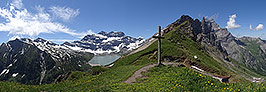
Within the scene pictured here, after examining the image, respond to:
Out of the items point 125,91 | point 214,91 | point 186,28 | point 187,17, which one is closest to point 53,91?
point 125,91

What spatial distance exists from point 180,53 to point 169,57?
5548 millimetres

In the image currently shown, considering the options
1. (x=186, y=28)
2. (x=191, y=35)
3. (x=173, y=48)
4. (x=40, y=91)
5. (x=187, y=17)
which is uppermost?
(x=187, y=17)

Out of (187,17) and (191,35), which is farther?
(187,17)

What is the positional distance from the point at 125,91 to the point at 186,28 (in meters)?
138

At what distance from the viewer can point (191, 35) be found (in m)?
127

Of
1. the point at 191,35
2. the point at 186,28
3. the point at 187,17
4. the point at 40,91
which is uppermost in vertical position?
the point at 187,17

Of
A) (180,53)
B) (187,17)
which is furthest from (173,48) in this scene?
(187,17)

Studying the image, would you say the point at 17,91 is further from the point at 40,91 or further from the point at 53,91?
the point at 53,91

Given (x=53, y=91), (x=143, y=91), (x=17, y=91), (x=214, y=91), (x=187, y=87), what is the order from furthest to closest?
(x=53, y=91), (x=17, y=91), (x=143, y=91), (x=187, y=87), (x=214, y=91)

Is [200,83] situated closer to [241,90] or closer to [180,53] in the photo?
[241,90]

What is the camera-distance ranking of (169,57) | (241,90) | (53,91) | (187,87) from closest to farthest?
1. (241,90)
2. (187,87)
3. (53,91)
4. (169,57)

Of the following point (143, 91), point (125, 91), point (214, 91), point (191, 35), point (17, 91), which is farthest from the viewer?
point (191, 35)

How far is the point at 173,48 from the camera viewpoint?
7031 centimetres

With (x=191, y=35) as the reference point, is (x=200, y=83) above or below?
below
